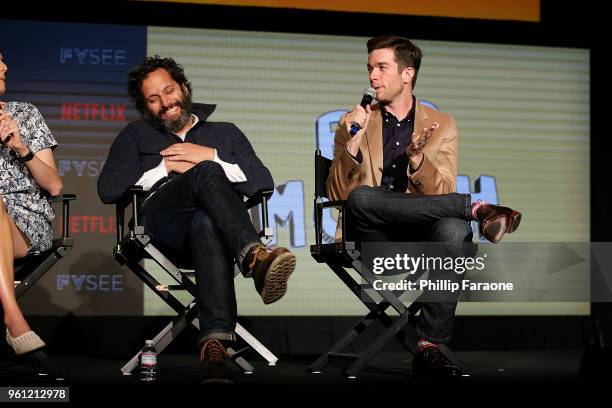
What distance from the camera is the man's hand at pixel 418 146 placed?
10.7 ft

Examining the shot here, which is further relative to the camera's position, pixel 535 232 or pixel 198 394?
pixel 535 232

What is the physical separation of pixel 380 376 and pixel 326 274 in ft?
5.47

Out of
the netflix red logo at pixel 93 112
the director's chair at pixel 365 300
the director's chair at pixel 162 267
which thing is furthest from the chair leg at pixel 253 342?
the netflix red logo at pixel 93 112

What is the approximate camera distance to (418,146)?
328 cm

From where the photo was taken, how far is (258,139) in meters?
4.86

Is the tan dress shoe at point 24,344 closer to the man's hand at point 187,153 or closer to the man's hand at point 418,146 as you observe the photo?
the man's hand at point 187,153

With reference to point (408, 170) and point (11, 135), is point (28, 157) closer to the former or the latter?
point (11, 135)

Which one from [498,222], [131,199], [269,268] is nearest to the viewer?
[269,268]

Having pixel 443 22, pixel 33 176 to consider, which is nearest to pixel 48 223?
pixel 33 176

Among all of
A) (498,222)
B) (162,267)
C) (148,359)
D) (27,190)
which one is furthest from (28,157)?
(498,222)

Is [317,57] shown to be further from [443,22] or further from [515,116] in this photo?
[515,116]

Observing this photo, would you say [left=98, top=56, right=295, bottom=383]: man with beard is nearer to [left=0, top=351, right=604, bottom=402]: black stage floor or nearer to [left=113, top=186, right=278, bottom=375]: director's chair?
[left=113, top=186, right=278, bottom=375]: director's chair

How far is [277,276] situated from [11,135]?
129 cm

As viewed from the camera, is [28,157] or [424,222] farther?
[28,157]
